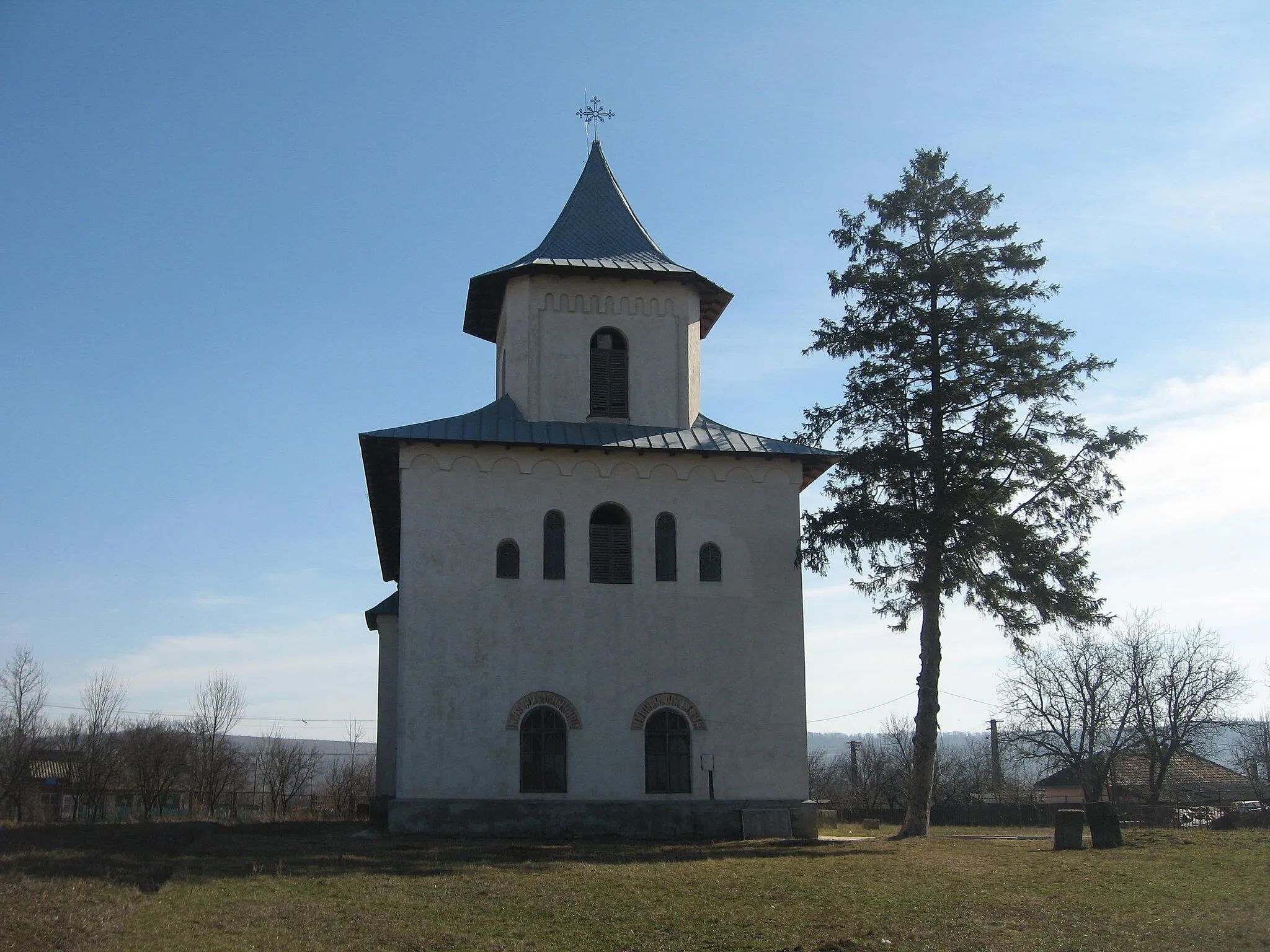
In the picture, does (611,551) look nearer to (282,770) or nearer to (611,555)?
(611,555)

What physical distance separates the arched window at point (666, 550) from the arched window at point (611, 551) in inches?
25.4

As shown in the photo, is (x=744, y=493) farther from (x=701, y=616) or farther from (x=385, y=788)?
(x=385, y=788)

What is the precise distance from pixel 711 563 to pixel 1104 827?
9.32 m

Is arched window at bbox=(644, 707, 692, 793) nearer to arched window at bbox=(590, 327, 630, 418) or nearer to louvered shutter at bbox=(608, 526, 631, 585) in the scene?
louvered shutter at bbox=(608, 526, 631, 585)

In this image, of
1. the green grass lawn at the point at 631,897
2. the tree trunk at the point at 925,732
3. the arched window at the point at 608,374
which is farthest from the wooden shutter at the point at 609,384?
the green grass lawn at the point at 631,897

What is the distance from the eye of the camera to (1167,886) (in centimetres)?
1506

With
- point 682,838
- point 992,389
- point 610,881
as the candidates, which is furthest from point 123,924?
point 992,389

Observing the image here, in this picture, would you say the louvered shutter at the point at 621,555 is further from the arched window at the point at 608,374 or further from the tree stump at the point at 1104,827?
the tree stump at the point at 1104,827

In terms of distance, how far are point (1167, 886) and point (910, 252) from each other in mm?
14961

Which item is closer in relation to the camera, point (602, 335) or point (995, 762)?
point (602, 335)

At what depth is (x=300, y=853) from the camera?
19.6m

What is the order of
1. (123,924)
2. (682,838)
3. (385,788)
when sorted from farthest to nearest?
(385,788)
(682,838)
(123,924)

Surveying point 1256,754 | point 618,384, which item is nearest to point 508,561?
point 618,384

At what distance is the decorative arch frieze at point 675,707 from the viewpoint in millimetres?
24547
